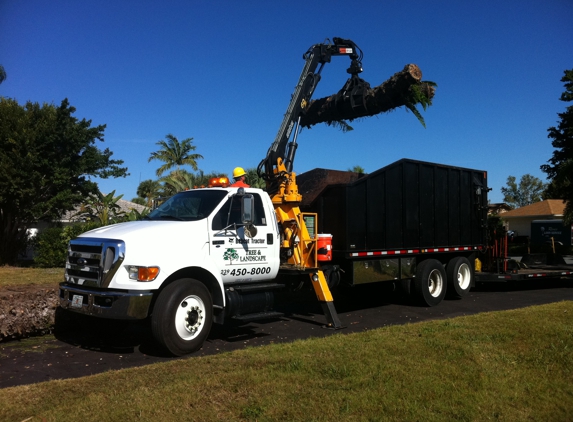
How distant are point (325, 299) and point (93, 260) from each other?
3.96 metres

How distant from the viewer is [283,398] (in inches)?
185

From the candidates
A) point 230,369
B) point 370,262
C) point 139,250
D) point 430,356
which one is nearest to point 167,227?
point 139,250

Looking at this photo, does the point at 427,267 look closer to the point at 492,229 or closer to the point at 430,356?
the point at 492,229

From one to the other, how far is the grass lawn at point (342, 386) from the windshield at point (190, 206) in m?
2.29

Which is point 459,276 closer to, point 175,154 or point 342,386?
point 342,386

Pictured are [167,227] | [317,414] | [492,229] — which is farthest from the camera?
[492,229]

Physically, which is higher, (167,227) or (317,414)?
(167,227)

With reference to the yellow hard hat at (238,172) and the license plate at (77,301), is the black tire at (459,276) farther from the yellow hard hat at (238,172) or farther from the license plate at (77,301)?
the license plate at (77,301)

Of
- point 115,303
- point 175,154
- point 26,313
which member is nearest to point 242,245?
point 115,303

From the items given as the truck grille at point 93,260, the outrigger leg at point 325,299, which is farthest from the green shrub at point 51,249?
the outrigger leg at point 325,299

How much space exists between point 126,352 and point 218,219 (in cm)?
228

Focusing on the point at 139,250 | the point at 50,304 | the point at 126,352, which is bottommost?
the point at 126,352

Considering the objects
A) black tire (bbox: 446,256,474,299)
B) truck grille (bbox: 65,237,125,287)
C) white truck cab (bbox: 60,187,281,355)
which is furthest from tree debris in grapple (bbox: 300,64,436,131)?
truck grille (bbox: 65,237,125,287)

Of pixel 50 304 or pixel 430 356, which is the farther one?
pixel 50 304
